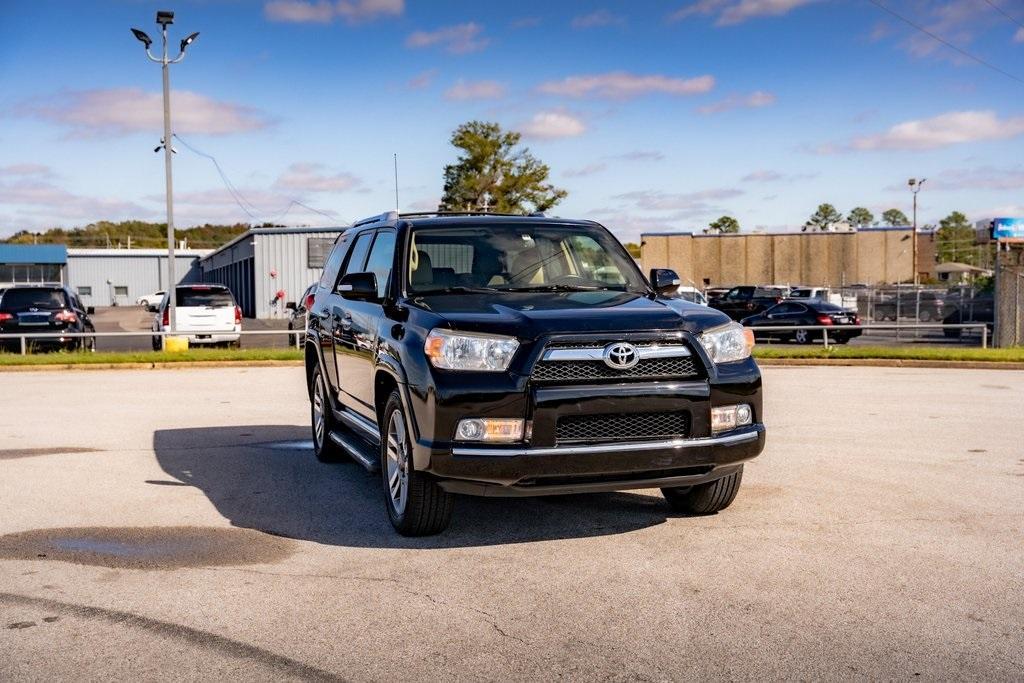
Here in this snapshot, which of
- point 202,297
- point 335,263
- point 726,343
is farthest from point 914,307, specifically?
point 726,343

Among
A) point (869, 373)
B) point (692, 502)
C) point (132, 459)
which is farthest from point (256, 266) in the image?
point (692, 502)

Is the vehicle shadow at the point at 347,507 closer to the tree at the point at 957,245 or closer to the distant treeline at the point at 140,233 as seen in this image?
the distant treeline at the point at 140,233

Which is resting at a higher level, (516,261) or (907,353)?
(516,261)

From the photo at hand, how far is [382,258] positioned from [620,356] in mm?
2572

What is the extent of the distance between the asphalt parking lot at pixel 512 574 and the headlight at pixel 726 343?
3.46 ft

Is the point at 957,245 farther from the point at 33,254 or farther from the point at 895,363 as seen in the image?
the point at 895,363

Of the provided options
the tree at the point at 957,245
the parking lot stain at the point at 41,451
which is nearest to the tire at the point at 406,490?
the parking lot stain at the point at 41,451

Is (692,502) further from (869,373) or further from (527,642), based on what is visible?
(869,373)

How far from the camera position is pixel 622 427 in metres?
5.57

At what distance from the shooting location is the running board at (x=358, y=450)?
6.82 m

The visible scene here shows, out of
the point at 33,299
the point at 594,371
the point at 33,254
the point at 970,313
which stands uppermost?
the point at 33,254

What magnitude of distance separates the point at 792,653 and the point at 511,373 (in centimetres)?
208

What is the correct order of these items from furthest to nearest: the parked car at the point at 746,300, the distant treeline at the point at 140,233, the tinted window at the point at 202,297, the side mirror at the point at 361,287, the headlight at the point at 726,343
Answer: the distant treeline at the point at 140,233, the parked car at the point at 746,300, the tinted window at the point at 202,297, the side mirror at the point at 361,287, the headlight at the point at 726,343

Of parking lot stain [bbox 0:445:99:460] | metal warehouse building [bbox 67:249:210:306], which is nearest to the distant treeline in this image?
metal warehouse building [bbox 67:249:210:306]
